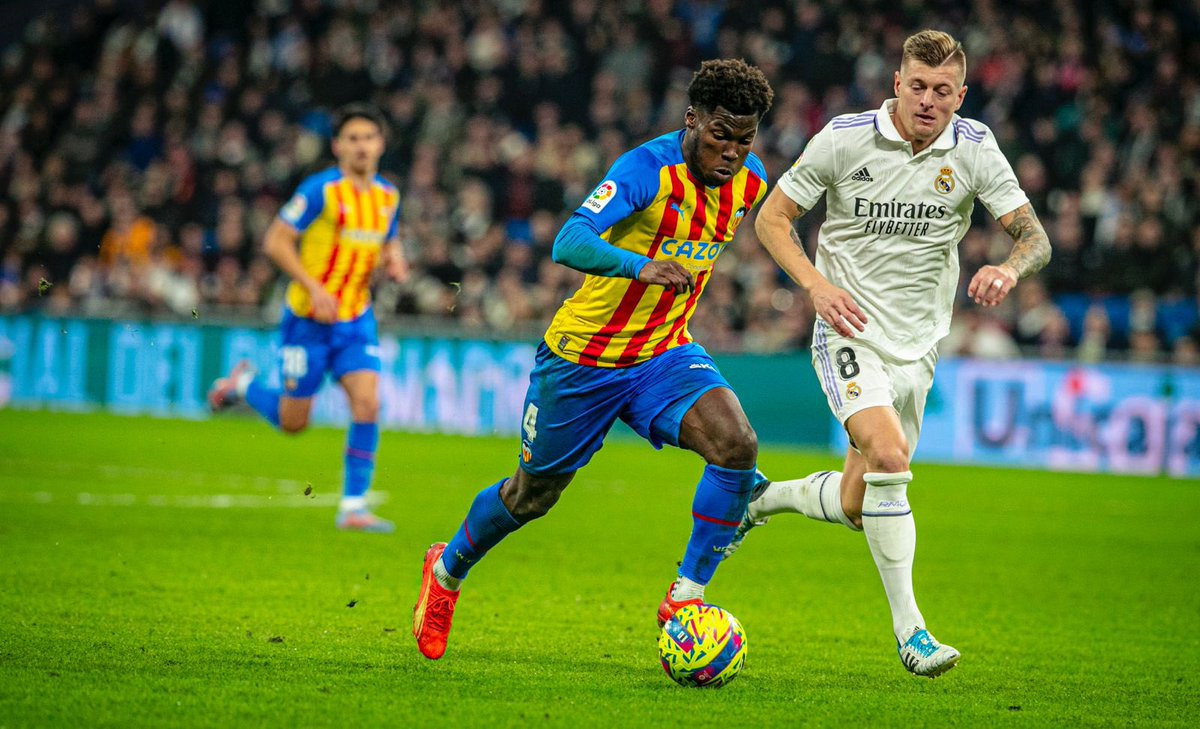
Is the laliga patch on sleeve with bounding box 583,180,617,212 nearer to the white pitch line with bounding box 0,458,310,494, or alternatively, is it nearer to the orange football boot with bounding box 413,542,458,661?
the orange football boot with bounding box 413,542,458,661

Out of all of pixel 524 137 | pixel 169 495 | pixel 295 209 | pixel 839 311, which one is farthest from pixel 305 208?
pixel 524 137

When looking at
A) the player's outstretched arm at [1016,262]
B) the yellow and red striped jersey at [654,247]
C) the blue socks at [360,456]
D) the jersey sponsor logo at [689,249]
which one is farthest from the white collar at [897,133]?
the blue socks at [360,456]

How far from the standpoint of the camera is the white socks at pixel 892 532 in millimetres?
5715

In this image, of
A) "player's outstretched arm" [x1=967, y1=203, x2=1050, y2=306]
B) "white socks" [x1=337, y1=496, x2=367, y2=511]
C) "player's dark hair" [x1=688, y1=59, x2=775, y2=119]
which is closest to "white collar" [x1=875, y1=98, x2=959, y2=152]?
"player's outstretched arm" [x1=967, y1=203, x2=1050, y2=306]

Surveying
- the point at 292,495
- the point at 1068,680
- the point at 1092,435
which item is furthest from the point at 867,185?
the point at 1092,435

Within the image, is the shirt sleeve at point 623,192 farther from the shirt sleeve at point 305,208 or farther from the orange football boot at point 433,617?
the shirt sleeve at point 305,208

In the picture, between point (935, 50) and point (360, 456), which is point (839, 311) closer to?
point (935, 50)

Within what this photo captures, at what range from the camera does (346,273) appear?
10.1 m

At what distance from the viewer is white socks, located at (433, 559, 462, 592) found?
598 centimetres

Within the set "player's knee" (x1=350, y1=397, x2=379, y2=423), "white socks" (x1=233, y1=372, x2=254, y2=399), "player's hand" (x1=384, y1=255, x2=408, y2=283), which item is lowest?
"white socks" (x1=233, y1=372, x2=254, y2=399)

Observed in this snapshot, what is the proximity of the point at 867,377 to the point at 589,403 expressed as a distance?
3.67ft

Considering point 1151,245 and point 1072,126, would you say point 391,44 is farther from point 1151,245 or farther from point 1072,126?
point 1151,245

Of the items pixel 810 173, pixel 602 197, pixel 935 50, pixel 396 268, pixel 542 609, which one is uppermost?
pixel 935 50

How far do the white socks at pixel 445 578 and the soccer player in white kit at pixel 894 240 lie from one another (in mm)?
1607
